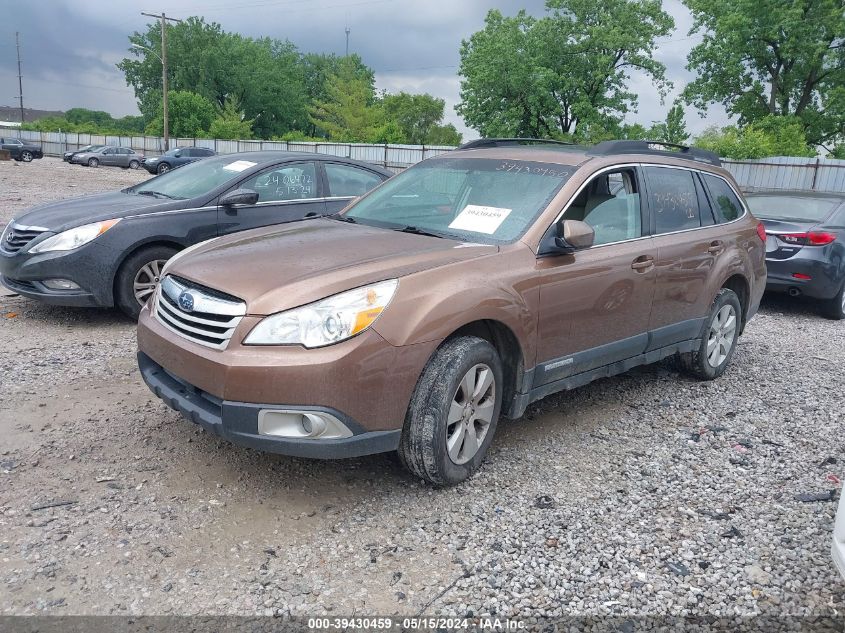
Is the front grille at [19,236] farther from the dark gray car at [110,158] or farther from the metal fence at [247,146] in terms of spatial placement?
the dark gray car at [110,158]

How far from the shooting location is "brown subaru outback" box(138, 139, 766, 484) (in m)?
3.05

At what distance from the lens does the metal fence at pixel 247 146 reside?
30297 millimetres

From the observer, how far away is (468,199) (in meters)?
4.25

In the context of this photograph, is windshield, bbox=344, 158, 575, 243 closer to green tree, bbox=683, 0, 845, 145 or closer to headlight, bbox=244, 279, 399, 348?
headlight, bbox=244, 279, 399, 348

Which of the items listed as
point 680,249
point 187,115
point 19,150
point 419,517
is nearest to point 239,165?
point 680,249

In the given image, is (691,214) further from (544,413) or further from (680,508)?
(680,508)

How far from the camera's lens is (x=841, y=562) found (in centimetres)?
244

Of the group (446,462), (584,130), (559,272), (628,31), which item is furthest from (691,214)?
(628,31)

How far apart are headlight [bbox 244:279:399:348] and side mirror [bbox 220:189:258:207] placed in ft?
11.2

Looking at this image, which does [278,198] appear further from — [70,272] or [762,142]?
[762,142]

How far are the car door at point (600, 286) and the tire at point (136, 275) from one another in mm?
3691

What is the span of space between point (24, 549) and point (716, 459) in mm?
3619

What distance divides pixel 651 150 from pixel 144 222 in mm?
4197

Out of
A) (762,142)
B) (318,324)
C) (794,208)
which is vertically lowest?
(318,324)
